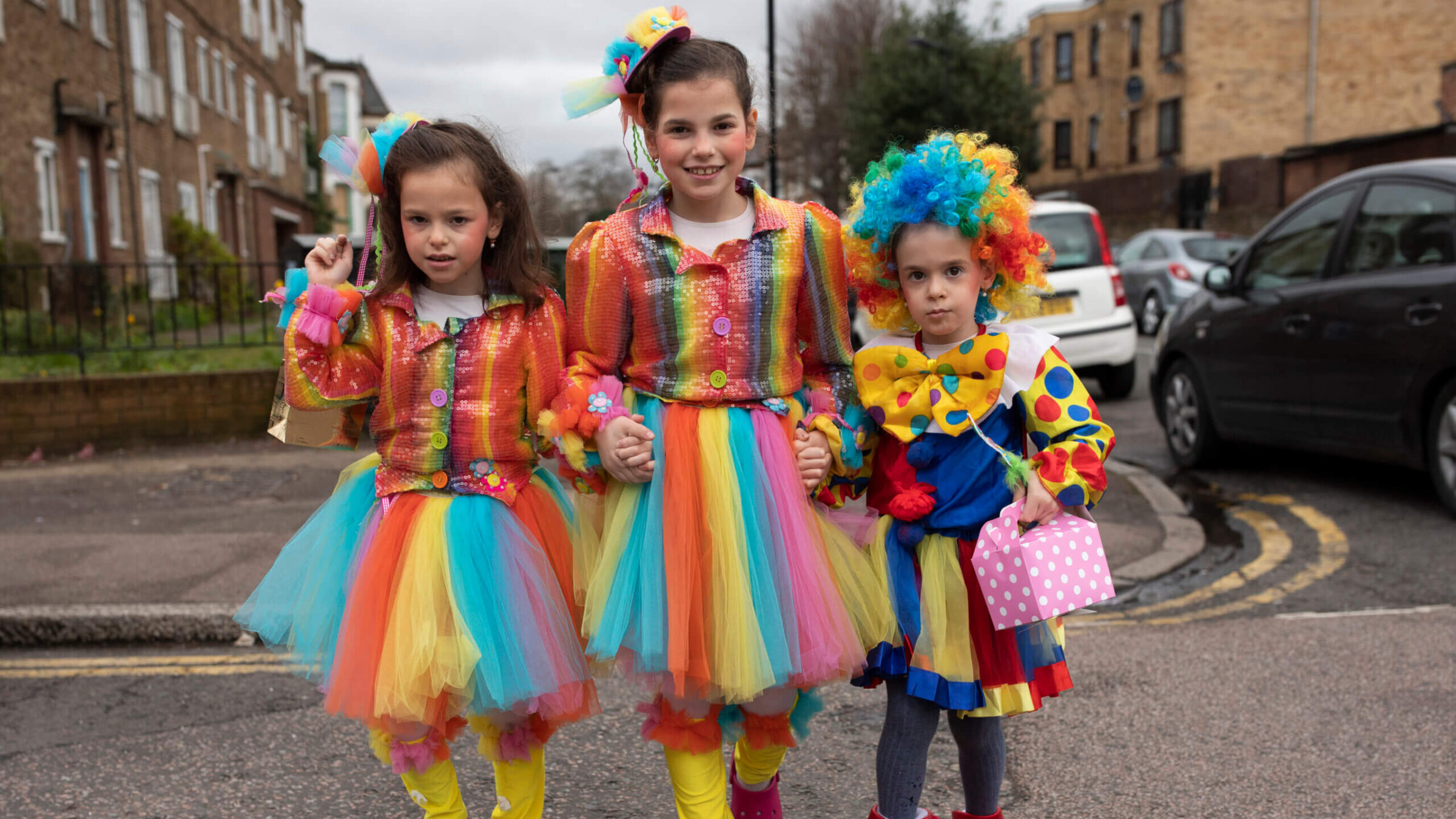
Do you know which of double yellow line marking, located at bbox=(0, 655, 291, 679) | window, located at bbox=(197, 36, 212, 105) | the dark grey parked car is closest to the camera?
double yellow line marking, located at bbox=(0, 655, 291, 679)

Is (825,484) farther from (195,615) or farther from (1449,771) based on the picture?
(195,615)

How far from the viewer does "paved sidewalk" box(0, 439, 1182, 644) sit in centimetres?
485

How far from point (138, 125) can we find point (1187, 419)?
2021 cm

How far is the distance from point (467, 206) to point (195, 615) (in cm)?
294

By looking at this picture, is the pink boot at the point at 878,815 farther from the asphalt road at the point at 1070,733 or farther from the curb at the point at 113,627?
the curb at the point at 113,627

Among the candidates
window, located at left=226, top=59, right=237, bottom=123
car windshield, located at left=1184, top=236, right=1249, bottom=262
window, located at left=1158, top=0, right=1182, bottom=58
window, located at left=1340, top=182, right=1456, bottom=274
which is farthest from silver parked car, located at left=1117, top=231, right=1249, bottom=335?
window, located at left=1158, top=0, right=1182, bottom=58

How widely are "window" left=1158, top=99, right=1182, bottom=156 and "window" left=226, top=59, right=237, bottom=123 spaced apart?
29422mm

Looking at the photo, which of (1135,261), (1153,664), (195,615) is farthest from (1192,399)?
(1135,261)

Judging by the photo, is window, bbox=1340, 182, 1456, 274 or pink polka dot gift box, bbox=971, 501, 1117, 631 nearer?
pink polka dot gift box, bbox=971, 501, 1117, 631

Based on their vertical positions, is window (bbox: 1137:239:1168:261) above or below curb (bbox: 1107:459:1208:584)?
above

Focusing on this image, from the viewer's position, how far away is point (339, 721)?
371 cm

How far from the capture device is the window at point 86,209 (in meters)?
18.2

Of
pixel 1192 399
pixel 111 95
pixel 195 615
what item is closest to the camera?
pixel 195 615

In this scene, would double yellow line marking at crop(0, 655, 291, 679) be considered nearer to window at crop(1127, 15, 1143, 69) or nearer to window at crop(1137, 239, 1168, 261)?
window at crop(1137, 239, 1168, 261)
